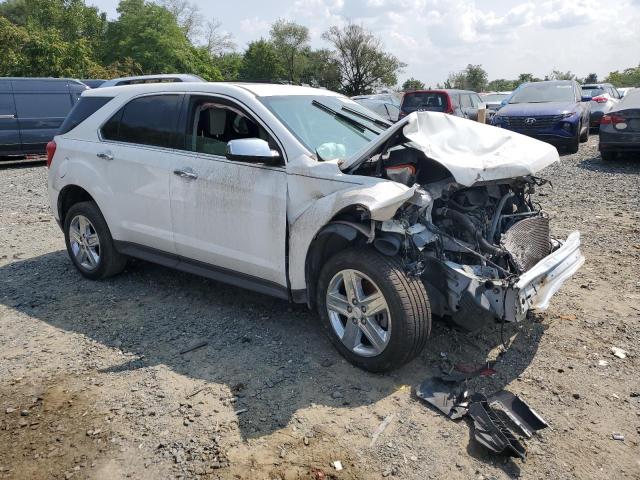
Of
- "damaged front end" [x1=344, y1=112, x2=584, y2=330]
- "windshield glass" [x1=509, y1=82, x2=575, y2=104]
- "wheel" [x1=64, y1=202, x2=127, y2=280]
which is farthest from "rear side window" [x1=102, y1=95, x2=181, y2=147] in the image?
"windshield glass" [x1=509, y1=82, x2=575, y2=104]

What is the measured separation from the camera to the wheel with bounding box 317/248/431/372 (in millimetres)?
3334

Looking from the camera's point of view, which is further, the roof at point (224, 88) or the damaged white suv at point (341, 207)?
the roof at point (224, 88)

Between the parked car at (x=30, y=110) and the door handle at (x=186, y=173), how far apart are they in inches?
422

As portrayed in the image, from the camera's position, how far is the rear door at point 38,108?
43.2ft

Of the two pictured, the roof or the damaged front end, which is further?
the roof

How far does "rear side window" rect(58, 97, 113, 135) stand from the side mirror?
6.84ft

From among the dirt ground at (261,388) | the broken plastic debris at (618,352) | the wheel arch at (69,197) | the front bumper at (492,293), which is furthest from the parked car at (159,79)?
the broken plastic debris at (618,352)

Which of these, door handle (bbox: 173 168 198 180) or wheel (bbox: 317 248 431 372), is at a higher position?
door handle (bbox: 173 168 198 180)

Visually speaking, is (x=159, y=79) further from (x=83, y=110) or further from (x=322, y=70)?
(x=322, y=70)

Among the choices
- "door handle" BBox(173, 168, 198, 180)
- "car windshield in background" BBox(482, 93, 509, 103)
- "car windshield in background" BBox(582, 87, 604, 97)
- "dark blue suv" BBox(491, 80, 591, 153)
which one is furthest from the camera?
"car windshield in background" BBox(482, 93, 509, 103)

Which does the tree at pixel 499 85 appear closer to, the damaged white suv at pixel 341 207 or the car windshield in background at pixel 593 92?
the car windshield in background at pixel 593 92

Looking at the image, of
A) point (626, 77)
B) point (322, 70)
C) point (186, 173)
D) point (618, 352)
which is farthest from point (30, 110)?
point (322, 70)

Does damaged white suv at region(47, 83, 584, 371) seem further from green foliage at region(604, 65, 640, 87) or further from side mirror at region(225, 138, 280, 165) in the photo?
green foliage at region(604, 65, 640, 87)

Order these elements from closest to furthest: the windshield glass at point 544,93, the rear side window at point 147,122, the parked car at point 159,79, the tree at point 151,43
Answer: the rear side window at point 147,122 < the parked car at point 159,79 < the windshield glass at point 544,93 < the tree at point 151,43
